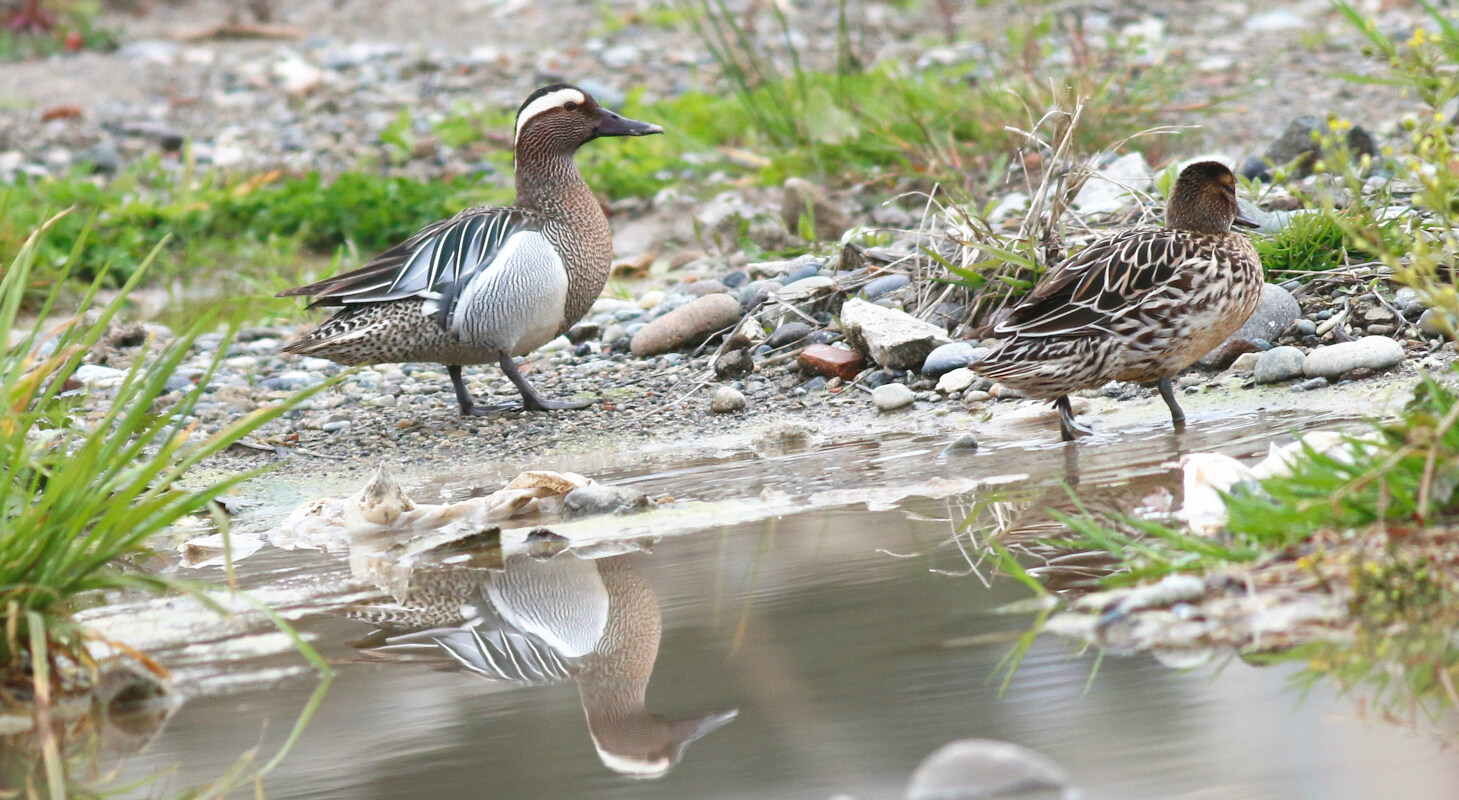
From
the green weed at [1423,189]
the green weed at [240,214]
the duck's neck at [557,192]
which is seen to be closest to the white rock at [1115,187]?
the green weed at [1423,189]

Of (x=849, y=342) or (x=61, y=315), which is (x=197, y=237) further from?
(x=849, y=342)

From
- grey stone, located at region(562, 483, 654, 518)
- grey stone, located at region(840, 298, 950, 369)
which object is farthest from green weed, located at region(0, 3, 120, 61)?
grey stone, located at region(562, 483, 654, 518)

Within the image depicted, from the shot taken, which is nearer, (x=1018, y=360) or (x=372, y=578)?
(x=372, y=578)

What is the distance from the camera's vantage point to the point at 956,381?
563 centimetres

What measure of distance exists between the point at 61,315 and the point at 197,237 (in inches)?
38.3

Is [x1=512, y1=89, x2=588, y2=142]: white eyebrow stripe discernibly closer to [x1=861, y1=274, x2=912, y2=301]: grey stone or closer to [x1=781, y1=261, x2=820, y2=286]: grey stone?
[x1=781, y1=261, x2=820, y2=286]: grey stone

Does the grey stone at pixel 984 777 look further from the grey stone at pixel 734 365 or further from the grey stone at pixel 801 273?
the grey stone at pixel 801 273

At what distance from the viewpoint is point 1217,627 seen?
8.58ft

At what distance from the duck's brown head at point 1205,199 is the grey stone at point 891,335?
1106 mm

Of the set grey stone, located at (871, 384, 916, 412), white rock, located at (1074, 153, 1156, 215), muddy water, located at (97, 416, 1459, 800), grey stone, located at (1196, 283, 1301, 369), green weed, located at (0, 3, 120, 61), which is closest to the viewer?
muddy water, located at (97, 416, 1459, 800)

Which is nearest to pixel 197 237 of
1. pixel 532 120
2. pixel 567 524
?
pixel 532 120

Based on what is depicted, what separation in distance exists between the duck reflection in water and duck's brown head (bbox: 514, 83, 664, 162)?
10.6 ft

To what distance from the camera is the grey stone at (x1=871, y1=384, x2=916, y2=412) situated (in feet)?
18.3

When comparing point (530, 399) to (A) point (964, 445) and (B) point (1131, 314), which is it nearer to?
(A) point (964, 445)
